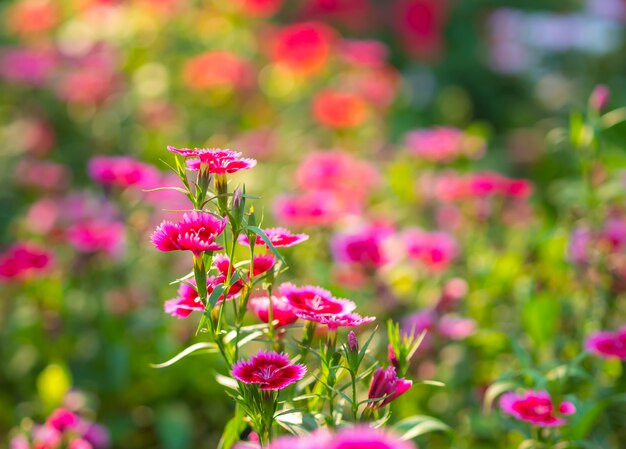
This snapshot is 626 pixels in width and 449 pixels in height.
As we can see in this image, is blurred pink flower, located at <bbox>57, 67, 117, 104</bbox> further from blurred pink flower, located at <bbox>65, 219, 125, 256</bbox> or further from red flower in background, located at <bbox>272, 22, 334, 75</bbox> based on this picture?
blurred pink flower, located at <bbox>65, 219, 125, 256</bbox>

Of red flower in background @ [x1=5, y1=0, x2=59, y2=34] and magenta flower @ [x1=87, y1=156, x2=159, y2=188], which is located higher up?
red flower in background @ [x1=5, y1=0, x2=59, y2=34]

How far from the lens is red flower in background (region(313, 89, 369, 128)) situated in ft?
9.63

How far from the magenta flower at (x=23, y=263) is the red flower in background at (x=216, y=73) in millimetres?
1480

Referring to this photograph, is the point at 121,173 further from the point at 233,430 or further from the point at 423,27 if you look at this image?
the point at 423,27

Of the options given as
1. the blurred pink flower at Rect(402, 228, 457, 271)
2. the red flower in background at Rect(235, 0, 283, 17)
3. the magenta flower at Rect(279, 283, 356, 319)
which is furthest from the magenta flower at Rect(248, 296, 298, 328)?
the red flower in background at Rect(235, 0, 283, 17)

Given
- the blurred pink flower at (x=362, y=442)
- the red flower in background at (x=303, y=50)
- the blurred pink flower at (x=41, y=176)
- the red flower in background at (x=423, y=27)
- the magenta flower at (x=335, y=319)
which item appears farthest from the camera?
the red flower in background at (x=423, y=27)

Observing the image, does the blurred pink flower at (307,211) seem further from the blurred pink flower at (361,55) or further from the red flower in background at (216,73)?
the blurred pink flower at (361,55)

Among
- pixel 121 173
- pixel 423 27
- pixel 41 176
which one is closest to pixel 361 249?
pixel 121 173

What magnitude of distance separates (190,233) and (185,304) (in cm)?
13

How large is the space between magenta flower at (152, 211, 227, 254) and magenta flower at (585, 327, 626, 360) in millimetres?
708

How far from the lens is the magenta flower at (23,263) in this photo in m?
1.91

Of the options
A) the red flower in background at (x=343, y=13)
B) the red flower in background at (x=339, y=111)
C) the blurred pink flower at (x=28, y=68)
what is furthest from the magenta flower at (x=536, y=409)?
the red flower in background at (x=343, y=13)

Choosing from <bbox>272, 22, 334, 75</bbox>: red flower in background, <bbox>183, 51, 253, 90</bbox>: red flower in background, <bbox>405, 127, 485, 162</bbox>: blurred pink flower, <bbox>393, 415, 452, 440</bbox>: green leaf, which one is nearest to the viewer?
<bbox>393, 415, 452, 440</bbox>: green leaf

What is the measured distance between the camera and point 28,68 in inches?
130
